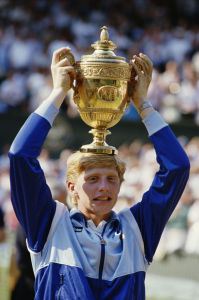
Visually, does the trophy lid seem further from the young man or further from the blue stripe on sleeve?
the blue stripe on sleeve

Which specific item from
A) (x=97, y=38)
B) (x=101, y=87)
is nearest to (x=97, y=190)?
(x=101, y=87)

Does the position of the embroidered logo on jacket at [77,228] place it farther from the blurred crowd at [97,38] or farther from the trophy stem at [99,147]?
the blurred crowd at [97,38]

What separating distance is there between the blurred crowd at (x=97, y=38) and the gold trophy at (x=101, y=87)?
8790mm

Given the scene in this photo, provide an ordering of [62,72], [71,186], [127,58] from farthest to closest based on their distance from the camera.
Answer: [127,58], [71,186], [62,72]

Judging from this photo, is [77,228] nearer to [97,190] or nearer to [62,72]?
[97,190]

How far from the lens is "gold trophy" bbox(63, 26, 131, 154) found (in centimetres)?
337

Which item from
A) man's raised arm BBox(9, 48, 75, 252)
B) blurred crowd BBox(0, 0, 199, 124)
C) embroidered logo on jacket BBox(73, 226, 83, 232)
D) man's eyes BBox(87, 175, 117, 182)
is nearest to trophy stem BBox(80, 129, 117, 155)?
man's eyes BBox(87, 175, 117, 182)

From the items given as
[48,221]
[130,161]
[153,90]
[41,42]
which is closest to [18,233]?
[48,221]

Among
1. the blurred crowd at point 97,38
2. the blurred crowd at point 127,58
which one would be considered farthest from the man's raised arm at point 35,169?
the blurred crowd at point 97,38

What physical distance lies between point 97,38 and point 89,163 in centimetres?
1240

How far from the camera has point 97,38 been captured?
1554 centimetres

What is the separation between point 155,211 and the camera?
11.2 feet

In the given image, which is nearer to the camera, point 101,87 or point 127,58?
point 101,87

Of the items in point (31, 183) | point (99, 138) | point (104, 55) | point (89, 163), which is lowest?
point (31, 183)
